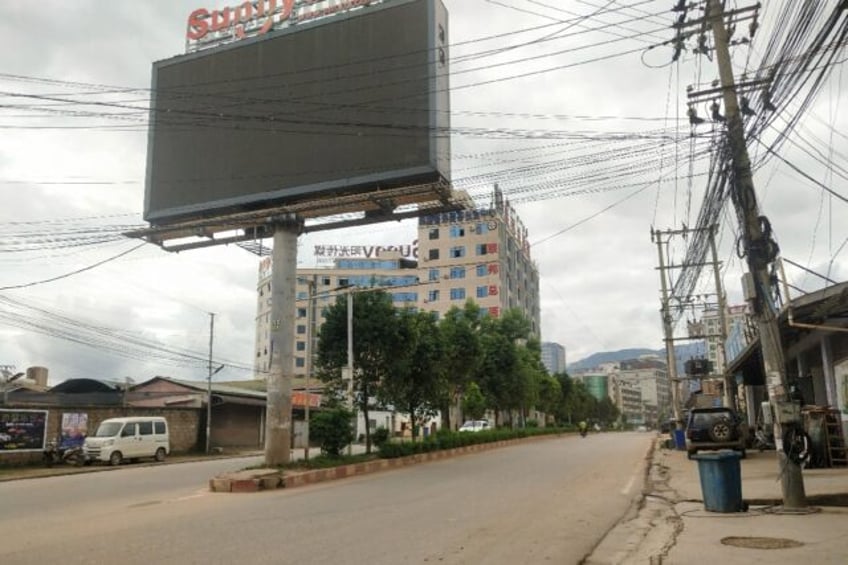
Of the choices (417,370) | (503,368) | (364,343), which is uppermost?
(503,368)

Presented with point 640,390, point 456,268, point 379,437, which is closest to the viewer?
point 379,437

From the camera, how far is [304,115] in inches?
880

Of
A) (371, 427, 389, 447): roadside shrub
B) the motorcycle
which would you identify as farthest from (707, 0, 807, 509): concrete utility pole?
the motorcycle

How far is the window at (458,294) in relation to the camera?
318 feet

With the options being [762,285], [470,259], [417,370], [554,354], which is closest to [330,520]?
[762,285]

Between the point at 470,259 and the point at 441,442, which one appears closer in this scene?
the point at 441,442

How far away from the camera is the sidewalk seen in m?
7.75

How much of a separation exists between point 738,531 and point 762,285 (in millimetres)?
4288

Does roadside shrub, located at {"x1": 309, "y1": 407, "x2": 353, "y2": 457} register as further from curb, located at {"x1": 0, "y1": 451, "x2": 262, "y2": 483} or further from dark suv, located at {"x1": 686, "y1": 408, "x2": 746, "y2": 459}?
dark suv, located at {"x1": 686, "y1": 408, "x2": 746, "y2": 459}

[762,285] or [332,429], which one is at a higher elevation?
[762,285]

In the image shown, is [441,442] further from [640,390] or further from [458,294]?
[640,390]

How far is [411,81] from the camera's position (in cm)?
2123

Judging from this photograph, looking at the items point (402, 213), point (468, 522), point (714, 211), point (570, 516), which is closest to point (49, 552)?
point (468, 522)

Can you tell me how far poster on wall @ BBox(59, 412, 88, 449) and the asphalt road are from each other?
10.8 meters
